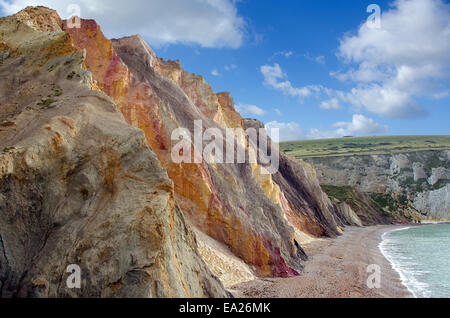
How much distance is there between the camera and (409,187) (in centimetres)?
9688

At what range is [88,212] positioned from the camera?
33.3 ft

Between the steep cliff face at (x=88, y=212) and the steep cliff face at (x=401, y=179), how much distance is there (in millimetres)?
83213

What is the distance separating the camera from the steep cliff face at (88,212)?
8812 mm

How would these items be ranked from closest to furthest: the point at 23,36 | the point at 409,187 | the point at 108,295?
the point at 108,295 < the point at 23,36 < the point at 409,187

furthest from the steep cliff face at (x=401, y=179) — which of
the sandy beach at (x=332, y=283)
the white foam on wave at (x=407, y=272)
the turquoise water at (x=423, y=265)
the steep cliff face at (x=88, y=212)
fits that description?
the steep cliff face at (x=88, y=212)

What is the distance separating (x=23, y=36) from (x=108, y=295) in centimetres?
2088

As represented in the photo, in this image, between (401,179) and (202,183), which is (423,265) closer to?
(202,183)

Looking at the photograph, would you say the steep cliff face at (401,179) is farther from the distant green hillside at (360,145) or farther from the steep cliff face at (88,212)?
the steep cliff face at (88,212)

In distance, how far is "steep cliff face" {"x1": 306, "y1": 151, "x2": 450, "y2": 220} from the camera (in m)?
88.4

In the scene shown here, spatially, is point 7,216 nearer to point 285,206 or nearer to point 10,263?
point 10,263

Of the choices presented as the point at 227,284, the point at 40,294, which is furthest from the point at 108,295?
the point at 227,284

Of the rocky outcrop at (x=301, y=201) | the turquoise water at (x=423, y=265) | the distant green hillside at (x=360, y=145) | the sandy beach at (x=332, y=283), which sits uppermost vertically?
the distant green hillside at (x=360, y=145)

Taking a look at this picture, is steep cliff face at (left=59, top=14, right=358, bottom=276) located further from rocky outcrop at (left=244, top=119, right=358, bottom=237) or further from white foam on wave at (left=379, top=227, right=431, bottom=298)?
rocky outcrop at (left=244, top=119, right=358, bottom=237)

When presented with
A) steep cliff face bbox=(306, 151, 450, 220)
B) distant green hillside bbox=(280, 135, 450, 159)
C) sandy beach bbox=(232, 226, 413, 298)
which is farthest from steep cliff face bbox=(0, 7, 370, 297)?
distant green hillside bbox=(280, 135, 450, 159)
